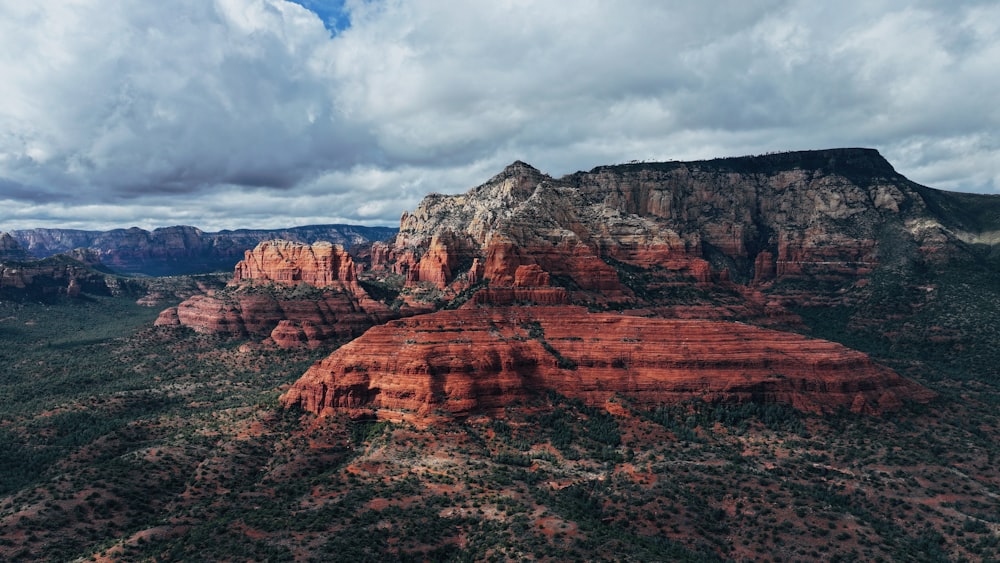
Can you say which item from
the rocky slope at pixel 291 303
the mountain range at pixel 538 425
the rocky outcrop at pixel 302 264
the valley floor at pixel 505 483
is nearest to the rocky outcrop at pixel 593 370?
the mountain range at pixel 538 425

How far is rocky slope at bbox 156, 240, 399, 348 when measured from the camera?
529 feet

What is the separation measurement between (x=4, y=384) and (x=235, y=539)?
11398cm

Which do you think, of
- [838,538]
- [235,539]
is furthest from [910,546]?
[235,539]

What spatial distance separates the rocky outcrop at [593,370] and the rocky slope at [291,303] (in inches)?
2332

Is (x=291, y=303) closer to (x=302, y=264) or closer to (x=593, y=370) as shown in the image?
(x=302, y=264)

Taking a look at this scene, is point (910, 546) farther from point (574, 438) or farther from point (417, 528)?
point (417, 528)

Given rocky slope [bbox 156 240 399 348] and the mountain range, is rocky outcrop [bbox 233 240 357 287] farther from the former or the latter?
the mountain range

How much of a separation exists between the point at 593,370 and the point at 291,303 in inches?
3991

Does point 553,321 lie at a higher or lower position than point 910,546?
higher

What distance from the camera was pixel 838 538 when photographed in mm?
65000

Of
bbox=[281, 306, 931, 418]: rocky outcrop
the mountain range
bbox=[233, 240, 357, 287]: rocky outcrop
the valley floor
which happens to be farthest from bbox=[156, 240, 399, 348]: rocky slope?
bbox=[281, 306, 931, 418]: rocky outcrop

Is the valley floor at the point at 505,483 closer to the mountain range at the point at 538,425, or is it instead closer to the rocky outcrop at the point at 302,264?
the mountain range at the point at 538,425

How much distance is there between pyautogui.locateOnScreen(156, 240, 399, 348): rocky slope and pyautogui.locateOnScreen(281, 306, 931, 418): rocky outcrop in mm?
59231

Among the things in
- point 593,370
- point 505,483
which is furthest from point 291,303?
point 505,483
